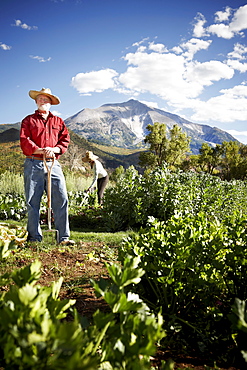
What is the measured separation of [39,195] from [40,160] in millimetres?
508

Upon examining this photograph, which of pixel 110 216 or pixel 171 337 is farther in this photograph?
pixel 110 216

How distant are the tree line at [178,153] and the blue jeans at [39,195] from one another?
24729 mm

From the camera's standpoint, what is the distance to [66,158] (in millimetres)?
53656

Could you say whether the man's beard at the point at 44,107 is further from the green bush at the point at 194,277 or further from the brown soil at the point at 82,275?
the green bush at the point at 194,277

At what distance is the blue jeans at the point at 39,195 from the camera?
4.05 metres

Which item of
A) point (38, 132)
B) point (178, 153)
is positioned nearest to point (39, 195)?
point (38, 132)

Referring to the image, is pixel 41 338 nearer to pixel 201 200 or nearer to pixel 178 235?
pixel 178 235

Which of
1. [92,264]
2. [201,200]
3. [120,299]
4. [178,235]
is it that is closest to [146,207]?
[201,200]

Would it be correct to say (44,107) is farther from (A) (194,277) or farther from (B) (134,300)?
(B) (134,300)

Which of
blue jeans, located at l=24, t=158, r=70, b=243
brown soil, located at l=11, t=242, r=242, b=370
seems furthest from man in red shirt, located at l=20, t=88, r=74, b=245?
brown soil, located at l=11, t=242, r=242, b=370

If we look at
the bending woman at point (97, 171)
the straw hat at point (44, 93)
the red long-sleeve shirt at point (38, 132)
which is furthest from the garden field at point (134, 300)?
the bending woman at point (97, 171)

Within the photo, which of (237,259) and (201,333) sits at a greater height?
(237,259)

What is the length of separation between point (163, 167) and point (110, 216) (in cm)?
160

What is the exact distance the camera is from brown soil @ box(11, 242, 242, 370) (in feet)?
5.77
